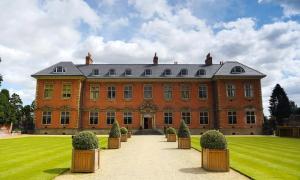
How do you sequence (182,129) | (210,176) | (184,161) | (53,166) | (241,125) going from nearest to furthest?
(210,176)
(53,166)
(184,161)
(182,129)
(241,125)

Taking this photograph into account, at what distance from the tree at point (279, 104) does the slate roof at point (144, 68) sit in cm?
2840

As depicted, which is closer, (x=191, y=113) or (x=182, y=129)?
(x=182, y=129)

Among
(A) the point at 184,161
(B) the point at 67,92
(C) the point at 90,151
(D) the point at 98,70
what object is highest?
(D) the point at 98,70

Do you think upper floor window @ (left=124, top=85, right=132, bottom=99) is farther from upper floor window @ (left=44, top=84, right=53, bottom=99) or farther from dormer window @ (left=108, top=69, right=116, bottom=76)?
upper floor window @ (left=44, top=84, right=53, bottom=99)

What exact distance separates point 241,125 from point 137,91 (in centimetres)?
1572

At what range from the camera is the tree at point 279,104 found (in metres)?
65.6

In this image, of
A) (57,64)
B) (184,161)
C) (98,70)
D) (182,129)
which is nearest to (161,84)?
(98,70)

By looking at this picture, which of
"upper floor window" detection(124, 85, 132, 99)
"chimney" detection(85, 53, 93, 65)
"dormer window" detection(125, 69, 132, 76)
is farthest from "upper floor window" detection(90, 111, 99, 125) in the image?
"chimney" detection(85, 53, 93, 65)

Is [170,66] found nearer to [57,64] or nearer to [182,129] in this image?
[57,64]

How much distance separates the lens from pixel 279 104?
67.8 meters

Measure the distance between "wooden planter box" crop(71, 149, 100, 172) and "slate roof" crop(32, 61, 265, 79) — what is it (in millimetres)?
31171

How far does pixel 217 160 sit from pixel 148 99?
103 ft

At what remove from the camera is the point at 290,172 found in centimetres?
991

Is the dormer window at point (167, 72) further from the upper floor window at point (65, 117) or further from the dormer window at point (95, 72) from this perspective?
the upper floor window at point (65, 117)
